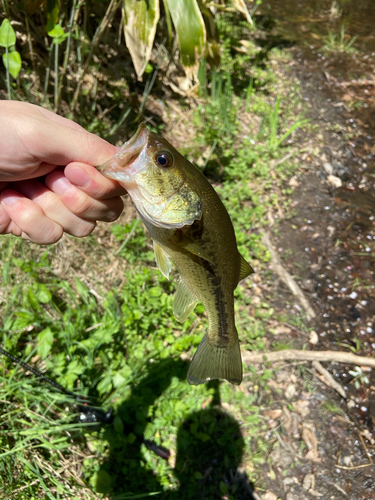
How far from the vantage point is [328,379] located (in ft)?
10.8

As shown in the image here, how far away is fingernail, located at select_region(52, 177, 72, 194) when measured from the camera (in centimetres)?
181

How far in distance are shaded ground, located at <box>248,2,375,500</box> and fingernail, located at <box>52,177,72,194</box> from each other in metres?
2.65

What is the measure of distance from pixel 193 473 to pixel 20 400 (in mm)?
1501

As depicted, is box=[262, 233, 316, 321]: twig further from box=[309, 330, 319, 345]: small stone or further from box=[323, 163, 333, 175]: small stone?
box=[323, 163, 333, 175]: small stone

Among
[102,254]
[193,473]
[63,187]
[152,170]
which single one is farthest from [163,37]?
[193,473]

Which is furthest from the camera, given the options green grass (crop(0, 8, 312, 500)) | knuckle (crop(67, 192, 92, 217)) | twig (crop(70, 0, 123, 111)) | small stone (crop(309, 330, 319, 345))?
small stone (crop(309, 330, 319, 345))

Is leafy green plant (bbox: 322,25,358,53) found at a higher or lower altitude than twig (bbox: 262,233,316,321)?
higher

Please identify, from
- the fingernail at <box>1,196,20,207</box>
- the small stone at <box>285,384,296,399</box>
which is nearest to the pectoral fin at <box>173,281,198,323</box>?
the fingernail at <box>1,196,20,207</box>

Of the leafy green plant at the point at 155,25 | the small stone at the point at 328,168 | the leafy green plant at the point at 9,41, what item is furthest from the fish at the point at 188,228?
the small stone at the point at 328,168

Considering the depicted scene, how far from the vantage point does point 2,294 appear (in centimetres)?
276

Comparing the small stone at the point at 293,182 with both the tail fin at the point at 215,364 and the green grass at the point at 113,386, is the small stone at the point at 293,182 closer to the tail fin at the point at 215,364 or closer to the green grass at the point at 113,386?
the green grass at the point at 113,386

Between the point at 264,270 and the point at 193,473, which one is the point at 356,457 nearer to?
the point at 193,473

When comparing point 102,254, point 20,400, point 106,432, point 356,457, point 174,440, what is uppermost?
point 102,254

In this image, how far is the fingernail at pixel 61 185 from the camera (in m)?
1.81
